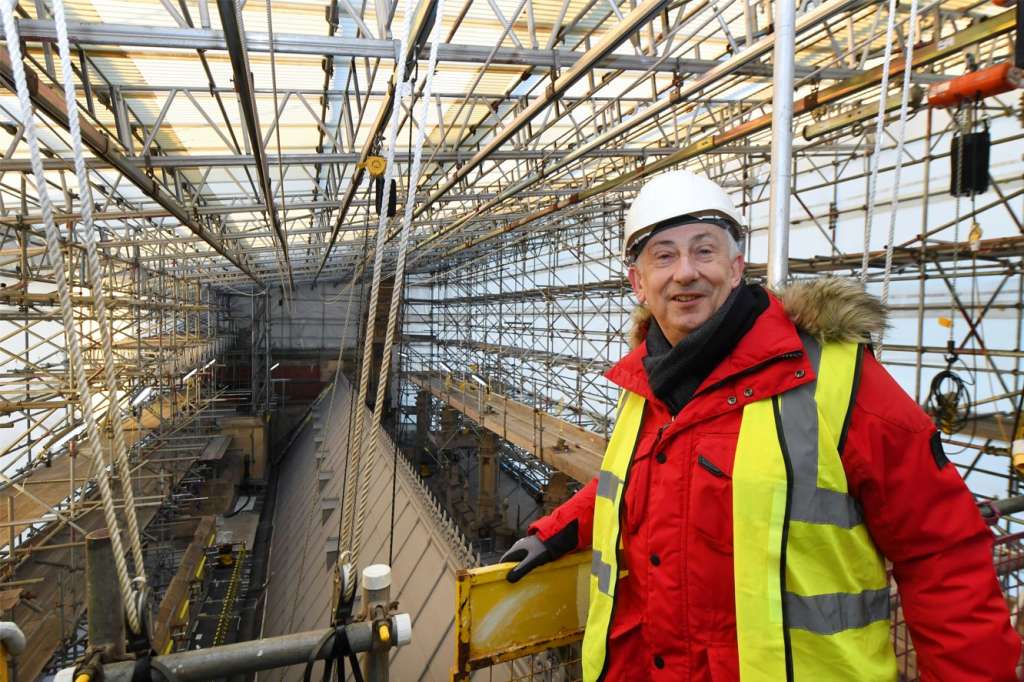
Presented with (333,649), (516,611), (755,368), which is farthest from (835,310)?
(333,649)

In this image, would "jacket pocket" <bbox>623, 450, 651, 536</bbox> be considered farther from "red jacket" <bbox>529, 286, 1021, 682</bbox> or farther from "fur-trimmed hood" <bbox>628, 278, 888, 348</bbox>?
"fur-trimmed hood" <bbox>628, 278, 888, 348</bbox>

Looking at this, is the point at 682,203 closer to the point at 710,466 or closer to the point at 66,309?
the point at 710,466

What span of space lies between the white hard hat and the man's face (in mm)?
32

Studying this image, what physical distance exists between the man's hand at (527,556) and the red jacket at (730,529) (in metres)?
0.34

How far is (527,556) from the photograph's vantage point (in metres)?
1.70

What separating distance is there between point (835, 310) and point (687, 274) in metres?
0.32

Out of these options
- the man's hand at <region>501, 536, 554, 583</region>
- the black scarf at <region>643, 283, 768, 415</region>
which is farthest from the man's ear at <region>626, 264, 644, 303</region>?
the man's hand at <region>501, 536, 554, 583</region>

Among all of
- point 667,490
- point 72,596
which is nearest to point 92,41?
point 667,490

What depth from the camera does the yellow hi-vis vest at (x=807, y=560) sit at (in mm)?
1052

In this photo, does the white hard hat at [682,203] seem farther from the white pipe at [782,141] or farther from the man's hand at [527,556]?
the man's hand at [527,556]

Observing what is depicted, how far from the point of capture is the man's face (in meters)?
1.35

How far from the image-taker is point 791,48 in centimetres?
172

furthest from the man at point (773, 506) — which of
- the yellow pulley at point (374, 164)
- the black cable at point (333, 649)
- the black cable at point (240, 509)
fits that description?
the black cable at point (240, 509)

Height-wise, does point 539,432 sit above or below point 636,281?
below
